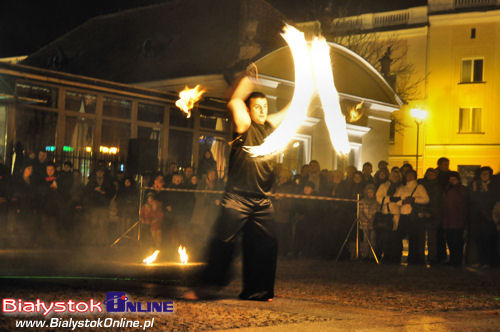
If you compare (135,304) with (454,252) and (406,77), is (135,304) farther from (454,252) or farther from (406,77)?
(406,77)

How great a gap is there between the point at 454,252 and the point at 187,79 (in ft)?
50.4

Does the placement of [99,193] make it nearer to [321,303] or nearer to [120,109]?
[120,109]

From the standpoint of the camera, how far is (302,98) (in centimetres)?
802

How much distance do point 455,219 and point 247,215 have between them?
770cm

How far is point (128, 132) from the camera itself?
Answer: 2131cm

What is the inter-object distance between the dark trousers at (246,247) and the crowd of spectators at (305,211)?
6966mm

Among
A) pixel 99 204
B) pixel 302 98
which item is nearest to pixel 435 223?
pixel 99 204

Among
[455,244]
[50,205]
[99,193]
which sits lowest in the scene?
[455,244]

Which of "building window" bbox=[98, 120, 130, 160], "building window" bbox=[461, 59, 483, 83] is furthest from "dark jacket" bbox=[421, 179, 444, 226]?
"building window" bbox=[461, 59, 483, 83]

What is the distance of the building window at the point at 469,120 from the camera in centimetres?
4431

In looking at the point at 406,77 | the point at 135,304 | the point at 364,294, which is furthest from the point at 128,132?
the point at 406,77

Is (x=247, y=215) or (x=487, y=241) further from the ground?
(x=247, y=215)

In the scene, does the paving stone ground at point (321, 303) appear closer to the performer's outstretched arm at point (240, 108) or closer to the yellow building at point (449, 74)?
the performer's outstretched arm at point (240, 108)

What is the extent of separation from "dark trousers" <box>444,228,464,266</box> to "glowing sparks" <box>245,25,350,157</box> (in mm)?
5227
